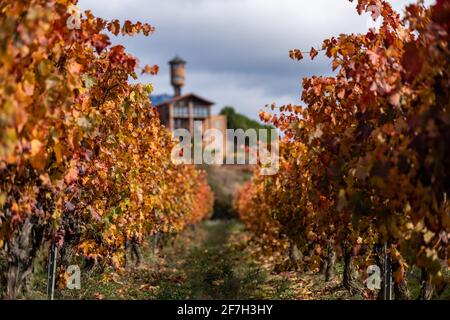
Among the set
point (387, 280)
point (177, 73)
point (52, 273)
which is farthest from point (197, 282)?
point (177, 73)

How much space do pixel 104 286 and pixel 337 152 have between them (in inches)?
327

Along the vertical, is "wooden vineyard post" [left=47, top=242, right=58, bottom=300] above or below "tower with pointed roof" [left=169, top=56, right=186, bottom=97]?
below

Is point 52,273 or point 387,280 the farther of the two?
point 52,273

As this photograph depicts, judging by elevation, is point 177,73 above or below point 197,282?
above

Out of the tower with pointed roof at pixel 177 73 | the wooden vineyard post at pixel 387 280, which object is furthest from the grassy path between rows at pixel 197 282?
the tower with pointed roof at pixel 177 73

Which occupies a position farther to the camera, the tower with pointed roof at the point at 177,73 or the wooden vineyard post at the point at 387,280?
the tower with pointed roof at the point at 177,73

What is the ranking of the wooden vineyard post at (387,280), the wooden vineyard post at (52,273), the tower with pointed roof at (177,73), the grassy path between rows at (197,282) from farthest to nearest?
the tower with pointed roof at (177,73) → the grassy path between rows at (197,282) → the wooden vineyard post at (52,273) → the wooden vineyard post at (387,280)

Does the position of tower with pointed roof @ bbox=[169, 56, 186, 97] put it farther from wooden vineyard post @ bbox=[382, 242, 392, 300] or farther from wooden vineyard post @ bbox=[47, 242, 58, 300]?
wooden vineyard post @ bbox=[382, 242, 392, 300]

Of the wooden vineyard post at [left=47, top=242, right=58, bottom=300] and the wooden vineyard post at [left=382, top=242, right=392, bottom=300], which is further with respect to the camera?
the wooden vineyard post at [left=47, top=242, right=58, bottom=300]

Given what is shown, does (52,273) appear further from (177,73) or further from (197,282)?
(177,73)

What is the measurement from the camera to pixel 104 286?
13.9 m

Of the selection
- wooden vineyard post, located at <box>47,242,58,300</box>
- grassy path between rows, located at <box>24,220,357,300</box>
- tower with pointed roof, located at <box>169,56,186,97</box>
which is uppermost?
tower with pointed roof, located at <box>169,56,186,97</box>

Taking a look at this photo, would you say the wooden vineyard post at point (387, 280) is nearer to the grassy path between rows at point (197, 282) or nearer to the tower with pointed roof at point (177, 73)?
the grassy path between rows at point (197, 282)

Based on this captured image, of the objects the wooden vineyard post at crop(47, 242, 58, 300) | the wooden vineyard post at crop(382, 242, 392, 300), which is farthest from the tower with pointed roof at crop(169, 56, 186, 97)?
the wooden vineyard post at crop(382, 242, 392, 300)
